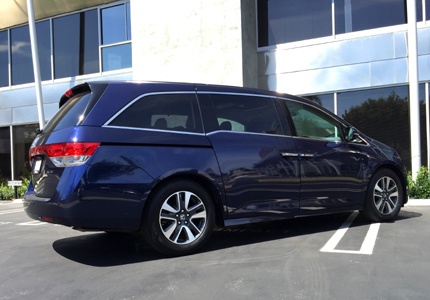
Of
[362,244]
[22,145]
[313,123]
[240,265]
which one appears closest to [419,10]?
[313,123]

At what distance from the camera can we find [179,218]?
4.24 m

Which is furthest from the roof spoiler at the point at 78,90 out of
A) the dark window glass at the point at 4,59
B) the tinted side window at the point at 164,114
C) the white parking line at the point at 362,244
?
the dark window glass at the point at 4,59

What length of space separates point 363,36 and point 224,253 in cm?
806

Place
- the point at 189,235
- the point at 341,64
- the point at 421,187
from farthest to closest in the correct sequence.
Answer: the point at 341,64 → the point at 421,187 → the point at 189,235

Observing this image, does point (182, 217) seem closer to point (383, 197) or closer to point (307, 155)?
point (307, 155)

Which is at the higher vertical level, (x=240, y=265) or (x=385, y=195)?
(x=385, y=195)

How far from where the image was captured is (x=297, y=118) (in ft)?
17.3

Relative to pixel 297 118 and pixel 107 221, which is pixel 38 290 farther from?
pixel 297 118

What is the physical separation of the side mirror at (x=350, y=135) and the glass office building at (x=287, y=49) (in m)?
4.90

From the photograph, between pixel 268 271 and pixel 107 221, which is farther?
pixel 107 221

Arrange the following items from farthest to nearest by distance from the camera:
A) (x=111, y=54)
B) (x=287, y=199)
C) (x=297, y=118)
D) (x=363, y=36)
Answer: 1. (x=111, y=54)
2. (x=363, y=36)
3. (x=297, y=118)
4. (x=287, y=199)

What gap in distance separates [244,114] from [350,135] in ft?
5.28

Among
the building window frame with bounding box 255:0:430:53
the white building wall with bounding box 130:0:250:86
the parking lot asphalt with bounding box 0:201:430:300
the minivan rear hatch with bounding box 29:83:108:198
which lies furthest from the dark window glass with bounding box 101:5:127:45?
the minivan rear hatch with bounding box 29:83:108:198

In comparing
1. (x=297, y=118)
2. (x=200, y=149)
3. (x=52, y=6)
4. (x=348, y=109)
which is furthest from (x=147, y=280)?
(x=52, y=6)
